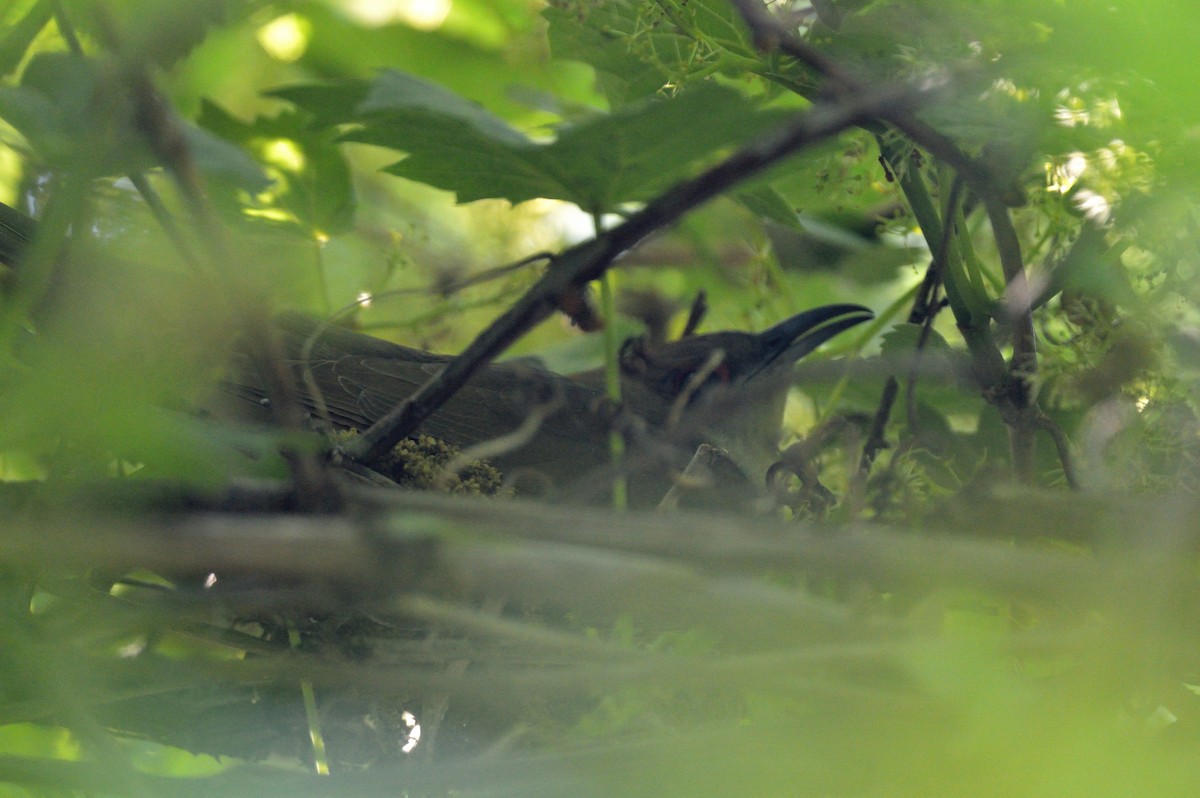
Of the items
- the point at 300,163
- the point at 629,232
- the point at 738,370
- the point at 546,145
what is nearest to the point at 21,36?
the point at 300,163

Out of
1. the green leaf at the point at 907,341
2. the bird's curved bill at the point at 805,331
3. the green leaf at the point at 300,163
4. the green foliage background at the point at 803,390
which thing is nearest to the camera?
the green foliage background at the point at 803,390

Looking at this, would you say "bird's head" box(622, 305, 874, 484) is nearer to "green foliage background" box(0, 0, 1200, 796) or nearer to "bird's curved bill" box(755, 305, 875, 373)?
"bird's curved bill" box(755, 305, 875, 373)

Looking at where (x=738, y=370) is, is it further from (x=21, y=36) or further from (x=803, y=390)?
(x=21, y=36)

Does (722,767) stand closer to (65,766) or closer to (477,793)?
(477,793)

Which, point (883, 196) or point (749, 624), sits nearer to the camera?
point (749, 624)

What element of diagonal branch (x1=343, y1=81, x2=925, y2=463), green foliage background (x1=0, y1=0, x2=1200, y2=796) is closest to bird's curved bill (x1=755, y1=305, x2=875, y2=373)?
green foliage background (x1=0, y1=0, x2=1200, y2=796)

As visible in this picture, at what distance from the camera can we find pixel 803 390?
157cm

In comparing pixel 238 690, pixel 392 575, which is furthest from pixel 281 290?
pixel 392 575

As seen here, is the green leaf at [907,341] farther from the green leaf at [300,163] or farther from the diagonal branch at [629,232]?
the green leaf at [300,163]

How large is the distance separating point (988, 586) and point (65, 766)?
2.37 feet

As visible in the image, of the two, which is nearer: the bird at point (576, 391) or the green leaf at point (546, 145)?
the green leaf at point (546, 145)

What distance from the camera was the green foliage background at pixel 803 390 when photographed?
0.64m

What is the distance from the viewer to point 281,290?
1.33 meters

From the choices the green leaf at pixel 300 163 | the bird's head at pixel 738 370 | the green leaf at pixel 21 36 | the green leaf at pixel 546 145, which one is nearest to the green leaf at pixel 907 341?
the bird's head at pixel 738 370
